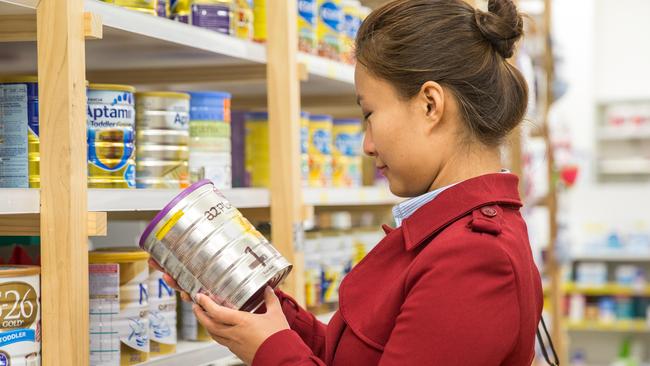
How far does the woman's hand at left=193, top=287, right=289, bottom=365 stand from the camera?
1439mm

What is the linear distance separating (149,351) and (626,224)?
8.29 m

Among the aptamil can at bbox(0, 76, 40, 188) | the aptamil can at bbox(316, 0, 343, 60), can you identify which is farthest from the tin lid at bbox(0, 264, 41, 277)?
the aptamil can at bbox(316, 0, 343, 60)

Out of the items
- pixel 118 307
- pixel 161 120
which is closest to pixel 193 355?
pixel 118 307

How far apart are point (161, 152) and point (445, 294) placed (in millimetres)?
842

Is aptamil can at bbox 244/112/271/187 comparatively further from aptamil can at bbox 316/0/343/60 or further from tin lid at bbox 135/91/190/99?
tin lid at bbox 135/91/190/99

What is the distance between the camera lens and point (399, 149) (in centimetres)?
147

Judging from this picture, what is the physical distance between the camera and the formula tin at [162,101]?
195cm

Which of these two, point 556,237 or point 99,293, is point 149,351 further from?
point 556,237

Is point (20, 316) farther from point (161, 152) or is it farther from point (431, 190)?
point (431, 190)

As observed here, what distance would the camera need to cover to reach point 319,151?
8.77 feet

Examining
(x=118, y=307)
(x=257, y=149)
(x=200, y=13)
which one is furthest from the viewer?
(x=257, y=149)

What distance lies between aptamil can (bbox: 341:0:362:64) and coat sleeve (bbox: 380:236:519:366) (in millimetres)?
1451

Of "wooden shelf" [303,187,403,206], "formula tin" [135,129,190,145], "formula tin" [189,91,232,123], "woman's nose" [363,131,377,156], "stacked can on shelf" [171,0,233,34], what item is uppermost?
Result: "stacked can on shelf" [171,0,233,34]

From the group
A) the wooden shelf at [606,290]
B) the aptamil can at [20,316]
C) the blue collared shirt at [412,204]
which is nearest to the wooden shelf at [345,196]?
the blue collared shirt at [412,204]
